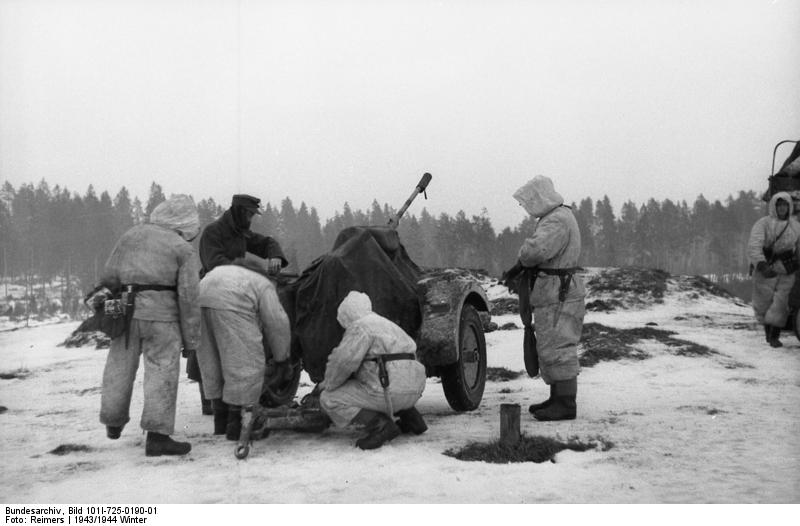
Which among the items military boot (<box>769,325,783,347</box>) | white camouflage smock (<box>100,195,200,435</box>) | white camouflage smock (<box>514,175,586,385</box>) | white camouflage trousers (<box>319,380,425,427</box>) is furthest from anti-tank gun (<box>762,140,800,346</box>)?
white camouflage smock (<box>100,195,200,435</box>)

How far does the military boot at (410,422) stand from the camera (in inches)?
220


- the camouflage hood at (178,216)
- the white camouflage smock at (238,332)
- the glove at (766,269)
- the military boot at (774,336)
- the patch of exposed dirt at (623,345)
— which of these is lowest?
the patch of exposed dirt at (623,345)

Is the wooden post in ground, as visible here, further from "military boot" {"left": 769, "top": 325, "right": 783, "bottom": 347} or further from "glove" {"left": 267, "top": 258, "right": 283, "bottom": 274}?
"military boot" {"left": 769, "top": 325, "right": 783, "bottom": 347}

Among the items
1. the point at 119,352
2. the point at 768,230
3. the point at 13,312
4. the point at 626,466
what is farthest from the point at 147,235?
the point at 13,312

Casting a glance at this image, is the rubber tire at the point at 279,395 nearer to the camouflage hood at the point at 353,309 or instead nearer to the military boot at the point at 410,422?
the camouflage hood at the point at 353,309

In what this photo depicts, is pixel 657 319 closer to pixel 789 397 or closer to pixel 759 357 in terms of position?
pixel 759 357

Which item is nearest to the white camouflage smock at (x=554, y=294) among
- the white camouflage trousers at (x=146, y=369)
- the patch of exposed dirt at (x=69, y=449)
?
the white camouflage trousers at (x=146, y=369)

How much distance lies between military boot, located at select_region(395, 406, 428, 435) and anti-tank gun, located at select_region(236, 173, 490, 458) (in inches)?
24.5

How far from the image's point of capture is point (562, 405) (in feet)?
20.7

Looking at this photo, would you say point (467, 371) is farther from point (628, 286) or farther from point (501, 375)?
point (628, 286)

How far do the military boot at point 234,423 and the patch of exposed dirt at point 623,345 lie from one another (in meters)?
→ 5.41

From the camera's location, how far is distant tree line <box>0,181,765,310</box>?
141ft

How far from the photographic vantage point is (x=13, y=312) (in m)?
32.2

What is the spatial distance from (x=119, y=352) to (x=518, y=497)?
306cm
